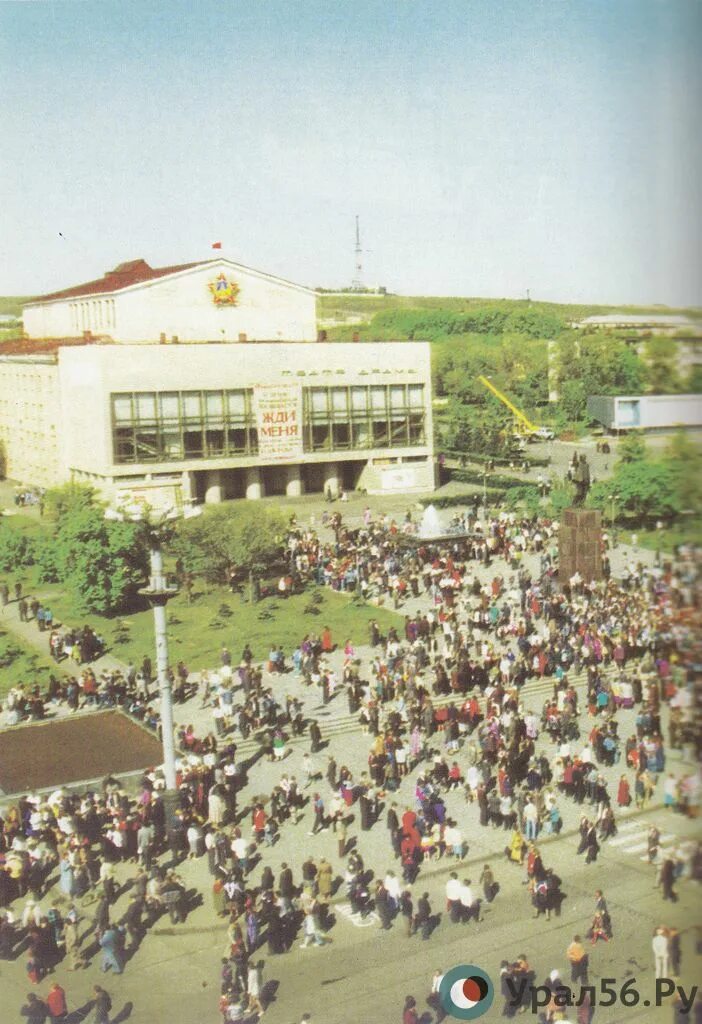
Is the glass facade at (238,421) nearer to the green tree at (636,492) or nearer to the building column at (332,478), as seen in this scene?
the building column at (332,478)

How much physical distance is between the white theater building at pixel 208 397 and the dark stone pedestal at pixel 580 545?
40.8 ft

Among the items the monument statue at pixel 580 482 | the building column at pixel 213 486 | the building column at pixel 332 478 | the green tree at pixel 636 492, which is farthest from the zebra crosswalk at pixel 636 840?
the building column at pixel 332 478

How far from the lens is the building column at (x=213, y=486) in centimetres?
3816

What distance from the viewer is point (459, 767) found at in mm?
19172

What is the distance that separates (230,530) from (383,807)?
12.3 m

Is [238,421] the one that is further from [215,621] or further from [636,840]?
[636,840]

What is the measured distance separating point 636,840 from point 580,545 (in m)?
14.3

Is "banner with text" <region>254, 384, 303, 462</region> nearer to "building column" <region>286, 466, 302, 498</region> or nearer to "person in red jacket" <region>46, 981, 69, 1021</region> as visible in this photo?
"building column" <region>286, 466, 302, 498</region>

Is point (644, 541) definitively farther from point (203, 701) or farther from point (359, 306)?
point (359, 306)

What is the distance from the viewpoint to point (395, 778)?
1858cm

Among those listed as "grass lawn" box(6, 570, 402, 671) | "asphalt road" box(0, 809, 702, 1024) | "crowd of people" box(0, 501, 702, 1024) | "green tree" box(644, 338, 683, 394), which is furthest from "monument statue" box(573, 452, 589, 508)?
"green tree" box(644, 338, 683, 394)

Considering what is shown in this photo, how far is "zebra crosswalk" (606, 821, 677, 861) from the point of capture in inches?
640

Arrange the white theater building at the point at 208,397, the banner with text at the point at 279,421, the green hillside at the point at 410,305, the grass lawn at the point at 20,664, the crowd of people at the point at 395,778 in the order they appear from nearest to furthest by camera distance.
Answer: the crowd of people at the point at 395,778, the grass lawn at the point at 20,664, the white theater building at the point at 208,397, the banner with text at the point at 279,421, the green hillside at the point at 410,305

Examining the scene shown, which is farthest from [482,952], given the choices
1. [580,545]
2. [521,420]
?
[521,420]
